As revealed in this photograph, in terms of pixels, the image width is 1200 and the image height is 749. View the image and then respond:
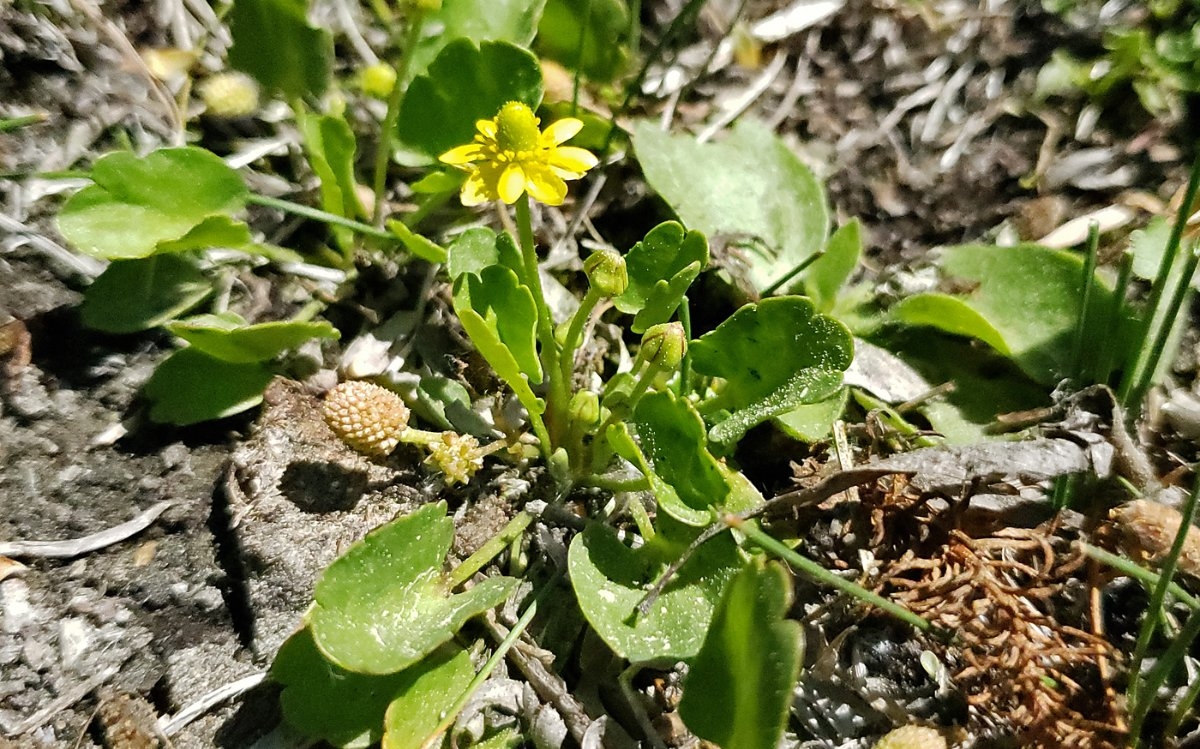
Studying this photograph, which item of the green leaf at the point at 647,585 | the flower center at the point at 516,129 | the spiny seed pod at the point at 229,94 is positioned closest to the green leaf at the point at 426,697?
the green leaf at the point at 647,585

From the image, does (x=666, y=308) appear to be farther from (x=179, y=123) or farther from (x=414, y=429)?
(x=179, y=123)

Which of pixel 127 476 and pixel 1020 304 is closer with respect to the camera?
pixel 127 476

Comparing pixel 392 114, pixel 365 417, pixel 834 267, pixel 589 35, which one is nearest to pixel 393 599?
pixel 365 417

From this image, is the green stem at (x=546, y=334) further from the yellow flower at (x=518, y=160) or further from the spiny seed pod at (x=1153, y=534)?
the spiny seed pod at (x=1153, y=534)

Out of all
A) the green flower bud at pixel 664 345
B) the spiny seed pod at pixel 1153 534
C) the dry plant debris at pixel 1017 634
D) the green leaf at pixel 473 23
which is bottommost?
the dry plant debris at pixel 1017 634

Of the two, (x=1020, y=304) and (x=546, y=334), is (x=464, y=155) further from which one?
(x=1020, y=304)

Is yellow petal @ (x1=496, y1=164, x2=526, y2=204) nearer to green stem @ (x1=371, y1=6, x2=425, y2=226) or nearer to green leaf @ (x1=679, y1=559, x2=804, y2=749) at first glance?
green stem @ (x1=371, y1=6, x2=425, y2=226)

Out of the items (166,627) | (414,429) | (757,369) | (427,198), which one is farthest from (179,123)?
(757,369)
